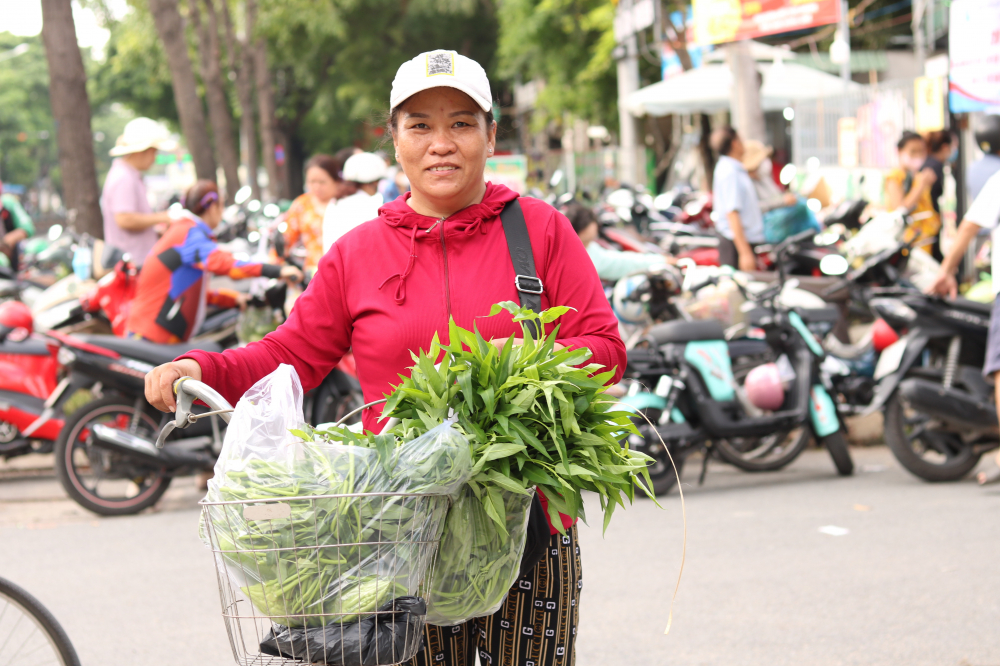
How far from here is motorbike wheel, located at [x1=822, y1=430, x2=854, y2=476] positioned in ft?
22.9

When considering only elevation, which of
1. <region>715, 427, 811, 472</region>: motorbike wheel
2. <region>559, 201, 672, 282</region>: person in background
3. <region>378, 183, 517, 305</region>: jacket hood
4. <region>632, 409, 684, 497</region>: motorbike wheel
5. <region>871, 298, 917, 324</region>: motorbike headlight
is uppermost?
<region>378, 183, 517, 305</region>: jacket hood

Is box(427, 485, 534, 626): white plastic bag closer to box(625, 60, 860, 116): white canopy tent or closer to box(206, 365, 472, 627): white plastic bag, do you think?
box(206, 365, 472, 627): white plastic bag

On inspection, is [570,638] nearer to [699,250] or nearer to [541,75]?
[699,250]

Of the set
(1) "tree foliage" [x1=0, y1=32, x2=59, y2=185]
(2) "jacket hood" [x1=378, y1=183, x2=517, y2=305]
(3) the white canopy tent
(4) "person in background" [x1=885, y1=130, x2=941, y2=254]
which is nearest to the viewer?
(2) "jacket hood" [x1=378, y1=183, x2=517, y2=305]

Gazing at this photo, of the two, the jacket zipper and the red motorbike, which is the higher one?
the jacket zipper

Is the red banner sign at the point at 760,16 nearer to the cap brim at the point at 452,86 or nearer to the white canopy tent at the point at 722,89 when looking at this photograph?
the white canopy tent at the point at 722,89

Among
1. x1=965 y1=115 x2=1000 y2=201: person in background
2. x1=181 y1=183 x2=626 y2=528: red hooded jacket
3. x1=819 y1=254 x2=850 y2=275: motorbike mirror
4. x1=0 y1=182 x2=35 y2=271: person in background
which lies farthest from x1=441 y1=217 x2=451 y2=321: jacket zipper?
x1=0 y1=182 x2=35 y2=271: person in background

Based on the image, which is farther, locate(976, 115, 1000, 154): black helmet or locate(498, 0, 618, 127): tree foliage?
locate(498, 0, 618, 127): tree foliage

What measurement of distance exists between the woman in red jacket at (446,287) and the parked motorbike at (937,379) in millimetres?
4717

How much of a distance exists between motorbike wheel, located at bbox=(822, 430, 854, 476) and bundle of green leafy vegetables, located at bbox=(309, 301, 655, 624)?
523 cm

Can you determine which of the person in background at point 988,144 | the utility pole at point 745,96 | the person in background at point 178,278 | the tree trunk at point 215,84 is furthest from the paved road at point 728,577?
the tree trunk at point 215,84

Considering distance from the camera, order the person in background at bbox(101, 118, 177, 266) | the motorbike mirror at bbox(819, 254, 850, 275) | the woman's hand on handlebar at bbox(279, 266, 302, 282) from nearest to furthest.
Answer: the woman's hand on handlebar at bbox(279, 266, 302, 282) → the motorbike mirror at bbox(819, 254, 850, 275) → the person in background at bbox(101, 118, 177, 266)

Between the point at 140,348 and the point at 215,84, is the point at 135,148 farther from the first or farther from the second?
the point at 215,84

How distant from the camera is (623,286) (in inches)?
276
